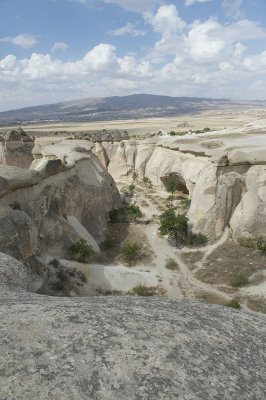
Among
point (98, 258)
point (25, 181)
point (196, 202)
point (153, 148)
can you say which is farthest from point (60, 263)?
point (153, 148)

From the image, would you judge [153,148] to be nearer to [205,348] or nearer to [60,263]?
[60,263]

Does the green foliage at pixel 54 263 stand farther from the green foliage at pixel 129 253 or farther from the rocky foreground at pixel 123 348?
the rocky foreground at pixel 123 348

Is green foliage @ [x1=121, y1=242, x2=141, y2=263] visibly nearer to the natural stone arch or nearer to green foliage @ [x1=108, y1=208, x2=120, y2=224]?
green foliage @ [x1=108, y1=208, x2=120, y2=224]

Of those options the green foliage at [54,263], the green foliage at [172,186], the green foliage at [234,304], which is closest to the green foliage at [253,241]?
the green foliage at [234,304]

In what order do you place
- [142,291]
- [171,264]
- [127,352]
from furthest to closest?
1. [171,264]
2. [142,291]
3. [127,352]

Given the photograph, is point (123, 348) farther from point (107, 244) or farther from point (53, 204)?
point (107, 244)

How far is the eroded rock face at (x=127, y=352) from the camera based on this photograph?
10.1ft

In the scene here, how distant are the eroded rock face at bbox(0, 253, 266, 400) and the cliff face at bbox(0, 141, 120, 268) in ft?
27.4

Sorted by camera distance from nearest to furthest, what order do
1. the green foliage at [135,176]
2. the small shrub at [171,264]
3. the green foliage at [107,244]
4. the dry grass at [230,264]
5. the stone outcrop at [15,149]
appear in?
the dry grass at [230,264] < the small shrub at [171,264] < the green foliage at [107,244] < the stone outcrop at [15,149] < the green foliage at [135,176]

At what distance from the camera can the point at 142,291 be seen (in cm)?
1402

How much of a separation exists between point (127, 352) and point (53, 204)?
13944 millimetres

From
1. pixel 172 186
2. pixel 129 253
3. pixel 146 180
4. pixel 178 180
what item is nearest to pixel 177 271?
pixel 129 253

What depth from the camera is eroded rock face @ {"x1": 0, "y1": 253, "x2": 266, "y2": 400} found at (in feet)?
10.1

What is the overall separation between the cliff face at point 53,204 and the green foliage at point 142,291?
4148 millimetres
